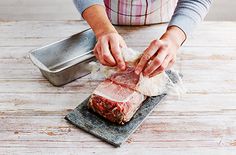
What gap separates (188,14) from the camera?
1.22 metres

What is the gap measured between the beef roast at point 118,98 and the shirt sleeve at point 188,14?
0.24 m

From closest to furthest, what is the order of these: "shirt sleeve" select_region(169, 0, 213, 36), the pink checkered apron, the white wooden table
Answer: the white wooden table < "shirt sleeve" select_region(169, 0, 213, 36) < the pink checkered apron

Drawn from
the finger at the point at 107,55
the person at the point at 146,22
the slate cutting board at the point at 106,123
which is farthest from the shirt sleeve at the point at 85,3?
the slate cutting board at the point at 106,123

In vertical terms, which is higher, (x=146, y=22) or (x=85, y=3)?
(x=85, y=3)

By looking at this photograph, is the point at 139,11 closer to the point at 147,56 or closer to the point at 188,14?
the point at 188,14

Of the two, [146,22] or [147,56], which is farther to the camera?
[146,22]

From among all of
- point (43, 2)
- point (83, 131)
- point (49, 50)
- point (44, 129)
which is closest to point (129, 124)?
point (83, 131)

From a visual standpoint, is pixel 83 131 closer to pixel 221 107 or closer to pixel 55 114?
pixel 55 114

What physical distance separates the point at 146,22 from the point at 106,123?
545 millimetres

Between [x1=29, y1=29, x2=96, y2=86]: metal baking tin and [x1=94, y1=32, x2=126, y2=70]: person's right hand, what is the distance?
11 cm

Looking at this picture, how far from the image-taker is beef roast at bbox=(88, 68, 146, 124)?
3.35 feet

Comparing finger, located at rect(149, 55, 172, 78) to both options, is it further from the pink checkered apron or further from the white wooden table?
the pink checkered apron

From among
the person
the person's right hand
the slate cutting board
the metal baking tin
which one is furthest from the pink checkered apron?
the slate cutting board

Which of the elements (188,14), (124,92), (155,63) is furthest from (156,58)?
(188,14)
